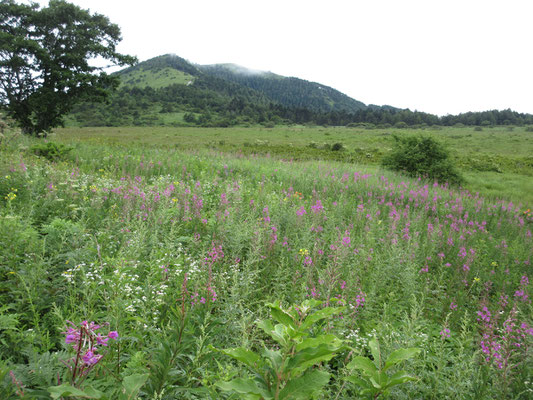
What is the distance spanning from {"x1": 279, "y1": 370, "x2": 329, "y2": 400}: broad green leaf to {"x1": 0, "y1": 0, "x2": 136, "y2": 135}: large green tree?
23.6 metres

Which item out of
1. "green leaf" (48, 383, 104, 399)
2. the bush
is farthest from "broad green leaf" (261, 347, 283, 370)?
the bush

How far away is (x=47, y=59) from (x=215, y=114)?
10794 centimetres

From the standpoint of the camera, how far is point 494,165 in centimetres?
2020

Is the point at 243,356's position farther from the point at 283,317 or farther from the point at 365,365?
the point at 365,365

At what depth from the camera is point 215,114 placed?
12375 cm

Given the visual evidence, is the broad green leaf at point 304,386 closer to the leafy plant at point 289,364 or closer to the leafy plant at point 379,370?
the leafy plant at point 289,364

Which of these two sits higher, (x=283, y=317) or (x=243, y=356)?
(x=283, y=317)

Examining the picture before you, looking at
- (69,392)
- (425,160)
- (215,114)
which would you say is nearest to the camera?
(69,392)

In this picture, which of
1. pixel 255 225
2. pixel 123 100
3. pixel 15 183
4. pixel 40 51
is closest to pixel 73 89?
pixel 40 51

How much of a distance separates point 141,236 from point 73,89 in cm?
2335

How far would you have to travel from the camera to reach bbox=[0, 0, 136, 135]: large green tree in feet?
63.0

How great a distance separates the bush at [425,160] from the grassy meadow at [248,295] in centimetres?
451

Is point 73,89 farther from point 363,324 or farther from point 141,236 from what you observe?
point 363,324

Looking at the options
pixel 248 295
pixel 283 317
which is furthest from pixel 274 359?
pixel 248 295
